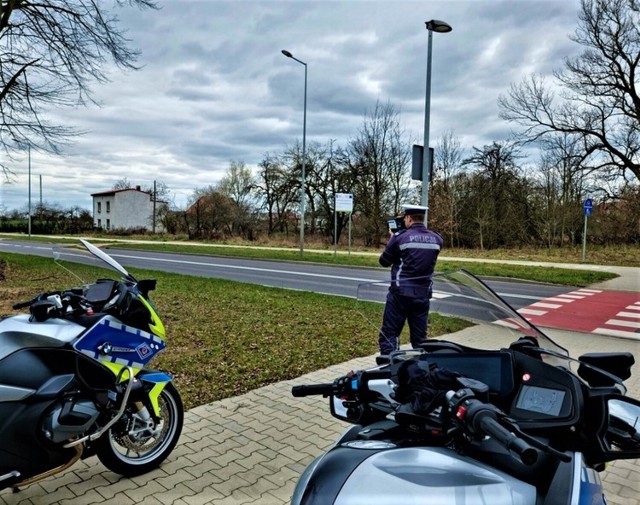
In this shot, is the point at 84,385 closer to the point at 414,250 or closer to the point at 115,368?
the point at 115,368

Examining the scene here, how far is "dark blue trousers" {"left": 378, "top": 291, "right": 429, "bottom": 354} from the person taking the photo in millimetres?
2678

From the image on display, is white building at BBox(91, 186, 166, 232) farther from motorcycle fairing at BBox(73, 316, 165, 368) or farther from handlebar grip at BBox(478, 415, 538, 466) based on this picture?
handlebar grip at BBox(478, 415, 538, 466)

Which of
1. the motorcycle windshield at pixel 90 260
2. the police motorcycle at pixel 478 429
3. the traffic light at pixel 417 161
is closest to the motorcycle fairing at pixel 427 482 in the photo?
the police motorcycle at pixel 478 429

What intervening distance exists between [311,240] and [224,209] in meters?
11.2

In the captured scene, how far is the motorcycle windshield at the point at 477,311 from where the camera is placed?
1950 mm

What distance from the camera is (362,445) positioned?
4.68 feet

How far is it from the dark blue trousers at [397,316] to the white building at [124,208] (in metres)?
71.5

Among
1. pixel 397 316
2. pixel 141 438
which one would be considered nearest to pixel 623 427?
pixel 397 316

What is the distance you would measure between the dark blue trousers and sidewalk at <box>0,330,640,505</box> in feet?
3.95

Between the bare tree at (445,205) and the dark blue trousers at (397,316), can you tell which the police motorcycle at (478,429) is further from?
the bare tree at (445,205)

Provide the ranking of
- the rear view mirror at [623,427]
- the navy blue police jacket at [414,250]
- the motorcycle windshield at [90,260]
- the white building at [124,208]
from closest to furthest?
the rear view mirror at [623,427]
the motorcycle windshield at [90,260]
the navy blue police jacket at [414,250]
the white building at [124,208]

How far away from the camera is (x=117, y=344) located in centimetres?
278

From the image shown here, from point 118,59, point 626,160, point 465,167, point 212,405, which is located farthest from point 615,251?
point 212,405

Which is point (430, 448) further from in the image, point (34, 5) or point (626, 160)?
point (626, 160)
